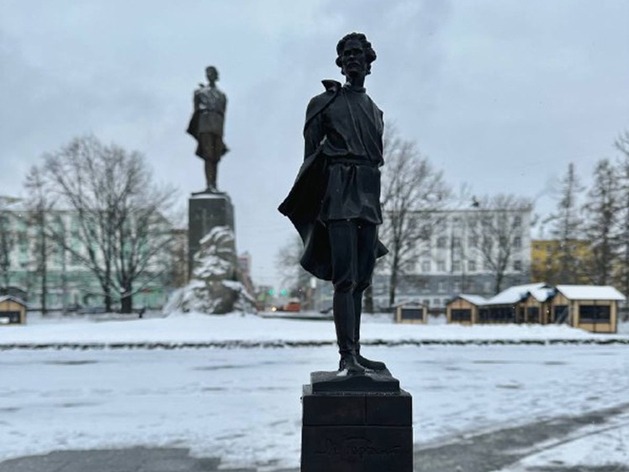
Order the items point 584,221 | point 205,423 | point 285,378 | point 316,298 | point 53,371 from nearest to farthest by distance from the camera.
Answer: point 205,423
point 285,378
point 53,371
point 584,221
point 316,298

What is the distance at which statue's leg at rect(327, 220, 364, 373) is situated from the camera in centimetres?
394

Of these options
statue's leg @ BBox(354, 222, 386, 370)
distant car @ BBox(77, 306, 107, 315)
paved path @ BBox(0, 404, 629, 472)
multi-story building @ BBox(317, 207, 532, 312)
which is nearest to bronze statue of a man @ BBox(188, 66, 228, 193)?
paved path @ BBox(0, 404, 629, 472)

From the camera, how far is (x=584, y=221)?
3872 cm

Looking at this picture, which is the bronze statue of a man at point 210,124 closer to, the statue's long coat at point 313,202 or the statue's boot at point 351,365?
the statue's long coat at point 313,202

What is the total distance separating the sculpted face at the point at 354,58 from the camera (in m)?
4.18

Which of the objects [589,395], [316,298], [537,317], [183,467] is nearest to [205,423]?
Answer: [183,467]

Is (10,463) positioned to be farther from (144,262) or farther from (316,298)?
(316,298)

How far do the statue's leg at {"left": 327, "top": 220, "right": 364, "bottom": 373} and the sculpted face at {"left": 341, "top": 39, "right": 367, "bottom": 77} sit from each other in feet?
3.77

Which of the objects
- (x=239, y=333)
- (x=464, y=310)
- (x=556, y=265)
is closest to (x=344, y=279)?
(x=239, y=333)

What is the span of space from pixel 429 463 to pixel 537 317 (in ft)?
77.0

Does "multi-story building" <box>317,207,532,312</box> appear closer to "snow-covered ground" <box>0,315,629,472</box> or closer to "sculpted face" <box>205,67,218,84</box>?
"sculpted face" <box>205,67,218,84</box>

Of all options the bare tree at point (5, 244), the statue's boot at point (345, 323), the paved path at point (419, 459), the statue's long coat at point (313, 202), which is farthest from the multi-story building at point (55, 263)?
the statue's boot at point (345, 323)

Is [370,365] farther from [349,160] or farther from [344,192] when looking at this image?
[349,160]

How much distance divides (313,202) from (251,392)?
5.87 meters
